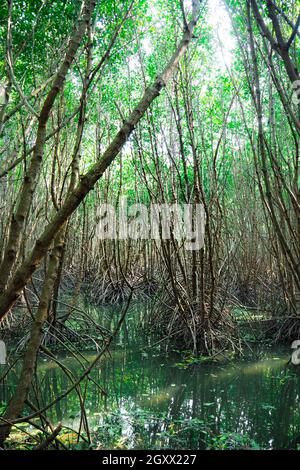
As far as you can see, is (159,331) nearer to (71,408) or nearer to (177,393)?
Answer: (177,393)

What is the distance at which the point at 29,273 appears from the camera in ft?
4.61

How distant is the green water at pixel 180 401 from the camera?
2.44 meters
